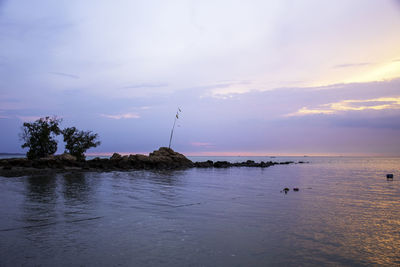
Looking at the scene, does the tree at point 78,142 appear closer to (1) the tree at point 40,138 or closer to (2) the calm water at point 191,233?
(1) the tree at point 40,138

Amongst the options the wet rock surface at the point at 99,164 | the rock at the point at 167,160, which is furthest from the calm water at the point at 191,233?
the rock at the point at 167,160

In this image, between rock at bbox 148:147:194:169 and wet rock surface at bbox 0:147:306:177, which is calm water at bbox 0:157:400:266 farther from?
rock at bbox 148:147:194:169

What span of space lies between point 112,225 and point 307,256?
570 cm

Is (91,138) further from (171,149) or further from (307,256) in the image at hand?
(307,256)

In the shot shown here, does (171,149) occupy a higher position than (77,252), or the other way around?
(171,149)

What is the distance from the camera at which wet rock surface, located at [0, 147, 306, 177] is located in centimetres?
2911

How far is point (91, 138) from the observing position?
47.4m

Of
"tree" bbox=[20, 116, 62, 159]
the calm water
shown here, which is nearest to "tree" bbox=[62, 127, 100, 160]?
"tree" bbox=[20, 116, 62, 159]

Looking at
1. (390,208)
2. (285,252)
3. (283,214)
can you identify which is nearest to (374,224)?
(283,214)

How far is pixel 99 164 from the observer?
1430 inches

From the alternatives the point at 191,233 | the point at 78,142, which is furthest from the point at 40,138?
the point at 191,233

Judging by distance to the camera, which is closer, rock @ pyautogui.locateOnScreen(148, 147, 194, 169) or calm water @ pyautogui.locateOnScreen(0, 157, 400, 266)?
calm water @ pyautogui.locateOnScreen(0, 157, 400, 266)

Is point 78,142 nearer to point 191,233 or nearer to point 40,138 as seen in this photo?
→ point 40,138

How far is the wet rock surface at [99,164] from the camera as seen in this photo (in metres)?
29.1
